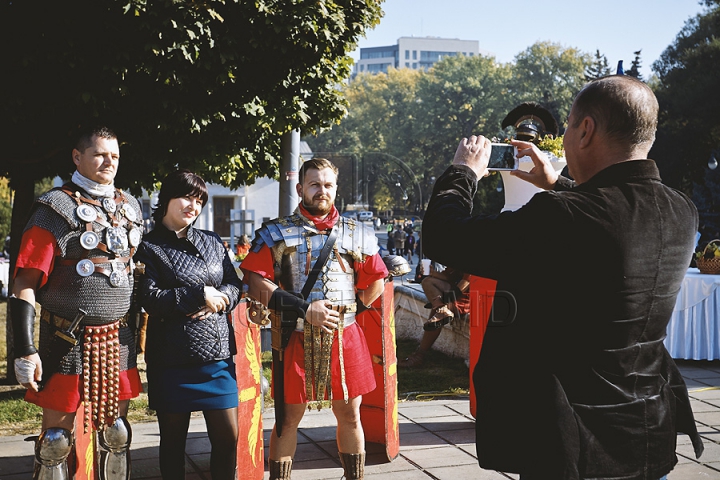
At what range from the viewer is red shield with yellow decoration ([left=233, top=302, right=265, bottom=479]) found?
352 centimetres

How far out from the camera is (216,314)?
3250 millimetres

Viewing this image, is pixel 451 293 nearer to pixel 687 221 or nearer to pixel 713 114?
pixel 687 221

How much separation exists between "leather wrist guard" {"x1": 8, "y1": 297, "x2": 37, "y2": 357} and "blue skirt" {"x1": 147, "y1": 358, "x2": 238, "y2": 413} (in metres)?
0.53

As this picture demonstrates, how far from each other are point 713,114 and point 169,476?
2681cm

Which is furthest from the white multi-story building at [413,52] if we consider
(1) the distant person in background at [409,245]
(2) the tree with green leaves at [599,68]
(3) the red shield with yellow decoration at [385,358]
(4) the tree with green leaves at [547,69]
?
(3) the red shield with yellow decoration at [385,358]

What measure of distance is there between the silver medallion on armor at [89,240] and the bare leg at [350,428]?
4.33ft

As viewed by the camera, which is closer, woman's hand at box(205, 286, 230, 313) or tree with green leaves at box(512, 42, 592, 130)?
woman's hand at box(205, 286, 230, 313)

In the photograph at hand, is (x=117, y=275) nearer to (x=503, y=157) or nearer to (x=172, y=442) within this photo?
(x=172, y=442)

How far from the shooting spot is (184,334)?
10.3ft

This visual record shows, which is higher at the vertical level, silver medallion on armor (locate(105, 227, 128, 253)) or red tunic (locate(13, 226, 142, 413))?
silver medallion on armor (locate(105, 227, 128, 253))

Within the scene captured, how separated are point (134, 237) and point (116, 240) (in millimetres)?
107

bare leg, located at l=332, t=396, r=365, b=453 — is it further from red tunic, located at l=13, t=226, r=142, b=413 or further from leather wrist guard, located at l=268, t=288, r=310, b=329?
red tunic, located at l=13, t=226, r=142, b=413

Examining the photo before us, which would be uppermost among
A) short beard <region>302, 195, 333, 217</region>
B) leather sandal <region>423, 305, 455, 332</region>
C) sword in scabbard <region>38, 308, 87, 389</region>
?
short beard <region>302, 195, 333, 217</region>

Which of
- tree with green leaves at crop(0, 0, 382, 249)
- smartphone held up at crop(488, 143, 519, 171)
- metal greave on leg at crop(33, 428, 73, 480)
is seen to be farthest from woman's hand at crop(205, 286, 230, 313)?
tree with green leaves at crop(0, 0, 382, 249)
